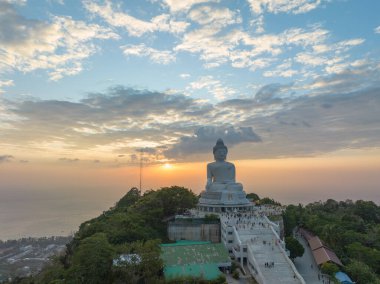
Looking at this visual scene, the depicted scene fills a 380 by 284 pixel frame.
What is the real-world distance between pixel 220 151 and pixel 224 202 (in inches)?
398

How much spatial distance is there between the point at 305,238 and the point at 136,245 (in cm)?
2501

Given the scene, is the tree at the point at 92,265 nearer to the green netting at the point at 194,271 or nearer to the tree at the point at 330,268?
the green netting at the point at 194,271

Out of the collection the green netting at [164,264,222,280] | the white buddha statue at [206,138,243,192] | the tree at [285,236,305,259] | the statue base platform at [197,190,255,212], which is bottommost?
the green netting at [164,264,222,280]

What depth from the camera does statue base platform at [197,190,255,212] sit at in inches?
1813

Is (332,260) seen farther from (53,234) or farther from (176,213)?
(53,234)

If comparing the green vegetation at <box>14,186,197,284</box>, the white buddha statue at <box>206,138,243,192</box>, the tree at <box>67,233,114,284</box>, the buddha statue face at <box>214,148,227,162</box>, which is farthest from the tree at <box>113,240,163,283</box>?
the buddha statue face at <box>214,148,227,162</box>

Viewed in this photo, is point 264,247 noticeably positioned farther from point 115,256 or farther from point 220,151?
point 220,151

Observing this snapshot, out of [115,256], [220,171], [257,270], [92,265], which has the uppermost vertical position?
[220,171]

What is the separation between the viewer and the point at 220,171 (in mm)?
52938

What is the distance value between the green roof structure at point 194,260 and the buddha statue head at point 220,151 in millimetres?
21338

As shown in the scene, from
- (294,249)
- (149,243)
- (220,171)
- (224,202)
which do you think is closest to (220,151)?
(220,171)

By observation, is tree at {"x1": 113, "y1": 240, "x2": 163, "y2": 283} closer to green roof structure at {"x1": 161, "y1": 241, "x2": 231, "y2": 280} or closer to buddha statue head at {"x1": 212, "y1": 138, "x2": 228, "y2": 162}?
green roof structure at {"x1": 161, "y1": 241, "x2": 231, "y2": 280}

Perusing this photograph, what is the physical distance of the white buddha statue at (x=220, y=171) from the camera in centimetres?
5068

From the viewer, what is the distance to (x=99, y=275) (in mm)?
25828
